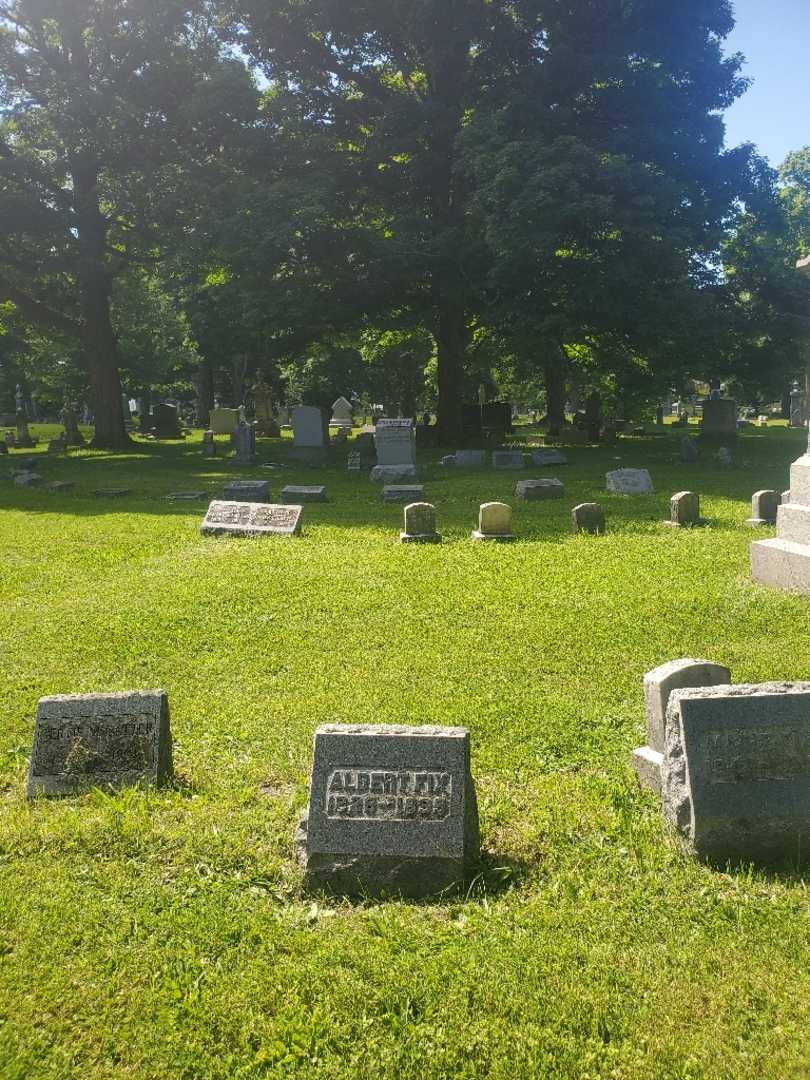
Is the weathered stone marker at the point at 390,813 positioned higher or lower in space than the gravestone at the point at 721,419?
lower

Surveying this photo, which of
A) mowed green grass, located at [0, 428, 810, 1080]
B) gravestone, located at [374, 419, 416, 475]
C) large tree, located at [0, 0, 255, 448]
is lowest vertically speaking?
mowed green grass, located at [0, 428, 810, 1080]

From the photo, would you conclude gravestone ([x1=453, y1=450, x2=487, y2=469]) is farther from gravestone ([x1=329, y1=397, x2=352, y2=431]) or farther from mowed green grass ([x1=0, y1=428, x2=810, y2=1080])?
gravestone ([x1=329, y1=397, x2=352, y2=431])

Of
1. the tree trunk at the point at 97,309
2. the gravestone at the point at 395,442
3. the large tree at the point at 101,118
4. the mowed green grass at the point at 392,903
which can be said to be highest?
the large tree at the point at 101,118

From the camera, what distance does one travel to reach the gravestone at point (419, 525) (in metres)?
11.9

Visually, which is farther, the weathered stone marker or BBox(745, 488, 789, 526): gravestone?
BBox(745, 488, 789, 526): gravestone

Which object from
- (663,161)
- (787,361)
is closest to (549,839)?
(663,161)

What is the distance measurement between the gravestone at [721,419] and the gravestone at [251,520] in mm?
18158

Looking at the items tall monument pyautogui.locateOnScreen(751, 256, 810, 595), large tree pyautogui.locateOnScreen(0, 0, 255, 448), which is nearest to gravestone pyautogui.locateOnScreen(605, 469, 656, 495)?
tall monument pyautogui.locateOnScreen(751, 256, 810, 595)

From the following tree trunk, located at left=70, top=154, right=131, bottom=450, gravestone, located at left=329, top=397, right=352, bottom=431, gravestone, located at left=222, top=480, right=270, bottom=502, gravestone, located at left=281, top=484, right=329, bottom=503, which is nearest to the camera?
gravestone, located at left=222, top=480, right=270, bottom=502

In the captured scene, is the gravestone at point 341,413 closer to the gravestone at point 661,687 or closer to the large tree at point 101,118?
the large tree at point 101,118

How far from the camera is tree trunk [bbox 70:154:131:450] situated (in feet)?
88.9

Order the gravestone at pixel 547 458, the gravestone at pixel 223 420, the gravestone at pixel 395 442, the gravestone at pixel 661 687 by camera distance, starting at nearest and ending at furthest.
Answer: the gravestone at pixel 661 687, the gravestone at pixel 395 442, the gravestone at pixel 547 458, the gravestone at pixel 223 420

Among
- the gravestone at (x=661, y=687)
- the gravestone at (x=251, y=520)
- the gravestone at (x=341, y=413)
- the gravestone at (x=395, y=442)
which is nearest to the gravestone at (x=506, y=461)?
the gravestone at (x=395, y=442)

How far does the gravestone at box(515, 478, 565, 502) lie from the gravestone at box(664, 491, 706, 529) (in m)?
3.68
